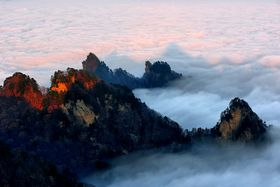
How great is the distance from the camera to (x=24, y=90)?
68375mm

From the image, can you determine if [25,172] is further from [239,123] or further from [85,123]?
[239,123]

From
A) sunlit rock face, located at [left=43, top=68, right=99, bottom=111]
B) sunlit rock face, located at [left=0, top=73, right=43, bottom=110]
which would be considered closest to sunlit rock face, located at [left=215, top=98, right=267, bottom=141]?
sunlit rock face, located at [left=43, top=68, right=99, bottom=111]

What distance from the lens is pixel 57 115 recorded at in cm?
6719

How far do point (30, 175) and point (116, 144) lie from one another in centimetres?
2296

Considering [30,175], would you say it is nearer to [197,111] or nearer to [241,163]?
[241,163]

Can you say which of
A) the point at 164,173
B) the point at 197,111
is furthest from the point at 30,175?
the point at 197,111

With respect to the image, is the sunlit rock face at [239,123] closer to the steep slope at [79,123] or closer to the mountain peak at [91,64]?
the steep slope at [79,123]

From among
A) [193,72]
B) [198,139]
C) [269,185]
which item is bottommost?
[269,185]

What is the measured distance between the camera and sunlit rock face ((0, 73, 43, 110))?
6781 cm

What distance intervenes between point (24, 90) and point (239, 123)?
27.3 meters

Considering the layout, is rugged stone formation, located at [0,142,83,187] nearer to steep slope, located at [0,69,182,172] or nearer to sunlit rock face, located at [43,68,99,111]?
steep slope, located at [0,69,182,172]

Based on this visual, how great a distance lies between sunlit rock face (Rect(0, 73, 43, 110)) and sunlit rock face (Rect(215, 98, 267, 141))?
76.6 ft

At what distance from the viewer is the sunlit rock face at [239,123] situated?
229ft

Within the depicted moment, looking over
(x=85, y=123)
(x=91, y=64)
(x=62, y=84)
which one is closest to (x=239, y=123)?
(x=85, y=123)
